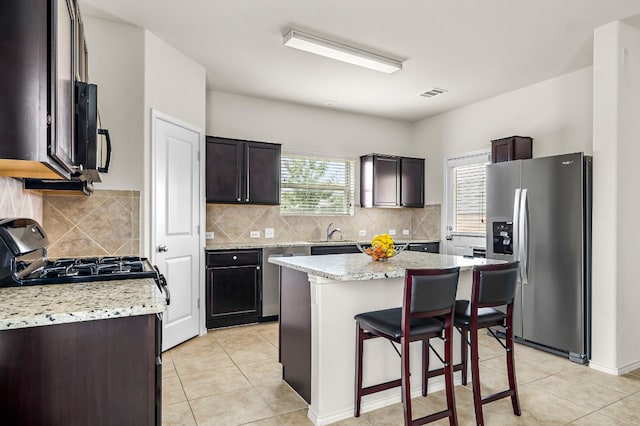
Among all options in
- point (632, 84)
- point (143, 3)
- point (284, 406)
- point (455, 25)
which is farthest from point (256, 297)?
point (632, 84)

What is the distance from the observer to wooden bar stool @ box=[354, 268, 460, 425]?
2078 millimetres

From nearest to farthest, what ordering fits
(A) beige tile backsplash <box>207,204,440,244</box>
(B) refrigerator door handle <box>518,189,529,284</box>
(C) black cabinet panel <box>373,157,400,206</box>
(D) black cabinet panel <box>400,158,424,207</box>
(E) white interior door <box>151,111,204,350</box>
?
(E) white interior door <box>151,111,204,350</box>
(B) refrigerator door handle <box>518,189,529,284</box>
(A) beige tile backsplash <box>207,204,440,244</box>
(C) black cabinet panel <box>373,157,400,206</box>
(D) black cabinet panel <box>400,158,424,207</box>

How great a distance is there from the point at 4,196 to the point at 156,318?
1320 millimetres

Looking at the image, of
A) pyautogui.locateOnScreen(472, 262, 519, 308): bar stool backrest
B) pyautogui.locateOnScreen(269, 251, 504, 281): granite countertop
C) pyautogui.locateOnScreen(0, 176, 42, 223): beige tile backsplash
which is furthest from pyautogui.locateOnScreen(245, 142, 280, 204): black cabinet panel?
pyautogui.locateOnScreen(472, 262, 519, 308): bar stool backrest

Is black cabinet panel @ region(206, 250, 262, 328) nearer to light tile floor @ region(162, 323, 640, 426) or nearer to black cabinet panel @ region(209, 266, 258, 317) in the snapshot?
black cabinet panel @ region(209, 266, 258, 317)

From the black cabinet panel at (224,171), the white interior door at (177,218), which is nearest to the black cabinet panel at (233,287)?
→ the white interior door at (177,218)

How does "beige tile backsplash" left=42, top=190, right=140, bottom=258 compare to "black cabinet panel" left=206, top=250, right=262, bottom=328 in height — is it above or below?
above

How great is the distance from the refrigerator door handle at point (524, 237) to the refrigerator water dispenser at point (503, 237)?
178 millimetres

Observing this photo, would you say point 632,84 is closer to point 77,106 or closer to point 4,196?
point 77,106

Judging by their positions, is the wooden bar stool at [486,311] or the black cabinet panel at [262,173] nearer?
the wooden bar stool at [486,311]

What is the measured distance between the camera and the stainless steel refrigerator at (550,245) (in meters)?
3.40

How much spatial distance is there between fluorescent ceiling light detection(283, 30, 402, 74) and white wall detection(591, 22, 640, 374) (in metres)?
1.78

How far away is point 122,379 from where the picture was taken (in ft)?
4.39

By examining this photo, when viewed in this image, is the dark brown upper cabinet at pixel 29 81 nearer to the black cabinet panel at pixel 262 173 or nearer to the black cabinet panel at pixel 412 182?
the black cabinet panel at pixel 262 173
